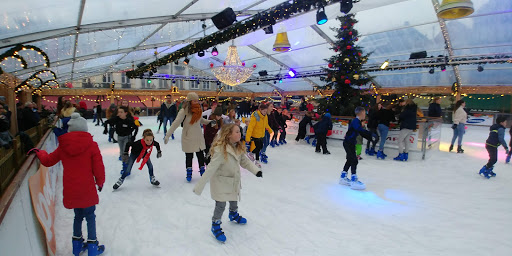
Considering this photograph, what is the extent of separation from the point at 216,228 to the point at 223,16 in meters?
5.69

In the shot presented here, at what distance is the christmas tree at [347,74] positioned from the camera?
8398mm

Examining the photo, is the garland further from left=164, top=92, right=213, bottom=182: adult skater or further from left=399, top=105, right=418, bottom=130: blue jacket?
left=164, top=92, right=213, bottom=182: adult skater

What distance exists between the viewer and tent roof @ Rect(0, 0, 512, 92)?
629cm

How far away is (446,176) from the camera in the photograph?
5.09m

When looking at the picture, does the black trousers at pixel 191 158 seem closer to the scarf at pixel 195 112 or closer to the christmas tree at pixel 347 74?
the scarf at pixel 195 112

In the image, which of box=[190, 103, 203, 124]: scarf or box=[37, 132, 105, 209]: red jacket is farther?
box=[190, 103, 203, 124]: scarf

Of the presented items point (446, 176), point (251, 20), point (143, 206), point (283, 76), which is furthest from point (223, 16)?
point (283, 76)

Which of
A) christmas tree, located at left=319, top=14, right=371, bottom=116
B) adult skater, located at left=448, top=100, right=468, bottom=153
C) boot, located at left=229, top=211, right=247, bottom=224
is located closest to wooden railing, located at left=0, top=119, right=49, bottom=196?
boot, located at left=229, top=211, right=247, bottom=224

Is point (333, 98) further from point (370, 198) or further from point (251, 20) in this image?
point (370, 198)

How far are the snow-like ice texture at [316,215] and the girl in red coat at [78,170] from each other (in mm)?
347

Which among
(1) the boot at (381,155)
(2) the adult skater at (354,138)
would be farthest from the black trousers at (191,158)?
(1) the boot at (381,155)

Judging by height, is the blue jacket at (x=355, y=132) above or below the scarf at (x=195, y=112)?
below

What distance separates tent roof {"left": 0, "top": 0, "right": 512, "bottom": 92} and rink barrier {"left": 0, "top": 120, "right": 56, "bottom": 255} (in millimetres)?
4703

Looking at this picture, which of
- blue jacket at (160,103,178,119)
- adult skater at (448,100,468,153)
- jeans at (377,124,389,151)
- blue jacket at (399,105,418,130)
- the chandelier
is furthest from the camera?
blue jacket at (160,103,178,119)
